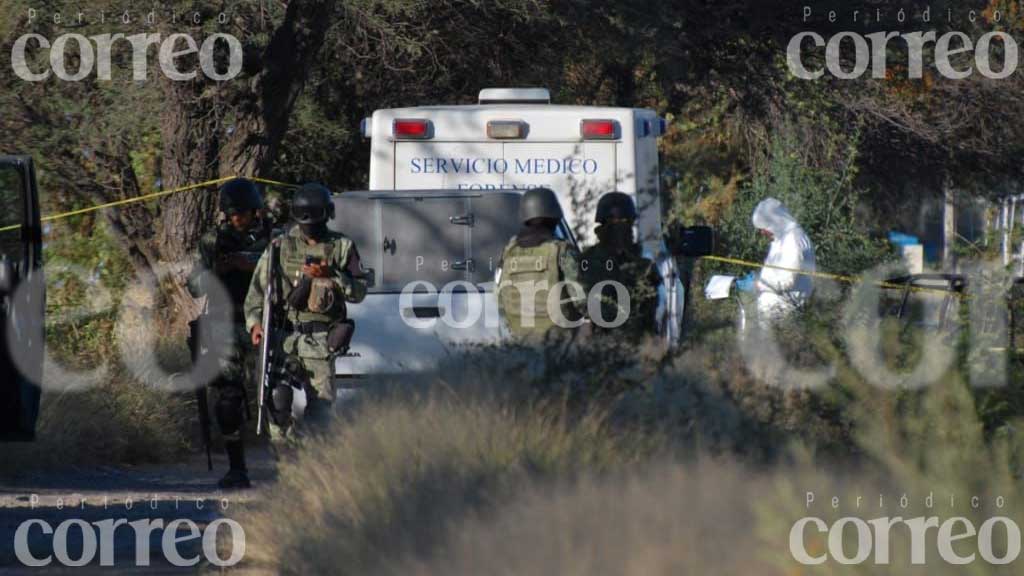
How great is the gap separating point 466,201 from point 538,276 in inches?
92.3

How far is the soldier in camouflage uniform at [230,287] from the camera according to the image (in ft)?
33.2

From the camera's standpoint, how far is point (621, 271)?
935 centimetres

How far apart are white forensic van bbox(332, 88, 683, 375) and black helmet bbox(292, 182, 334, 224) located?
57 centimetres

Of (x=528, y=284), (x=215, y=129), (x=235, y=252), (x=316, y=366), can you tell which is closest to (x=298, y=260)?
(x=316, y=366)

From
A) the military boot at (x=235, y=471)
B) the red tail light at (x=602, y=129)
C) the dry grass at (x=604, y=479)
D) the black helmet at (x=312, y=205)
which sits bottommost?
the military boot at (x=235, y=471)

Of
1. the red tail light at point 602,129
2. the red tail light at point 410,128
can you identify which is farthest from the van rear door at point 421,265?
the red tail light at point 410,128

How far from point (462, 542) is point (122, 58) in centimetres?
1083

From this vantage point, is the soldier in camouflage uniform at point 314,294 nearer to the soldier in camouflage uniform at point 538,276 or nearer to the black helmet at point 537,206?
the soldier in camouflage uniform at point 538,276

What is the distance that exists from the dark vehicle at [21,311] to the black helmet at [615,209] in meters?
2.99

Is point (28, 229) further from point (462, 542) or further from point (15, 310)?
point (462, 542)

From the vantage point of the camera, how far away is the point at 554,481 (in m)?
6.00

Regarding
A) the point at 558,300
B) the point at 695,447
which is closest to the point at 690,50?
the point at 558,300

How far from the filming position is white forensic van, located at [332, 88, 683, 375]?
10.8m

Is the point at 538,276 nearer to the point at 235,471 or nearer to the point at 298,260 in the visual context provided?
the point at 298,260
